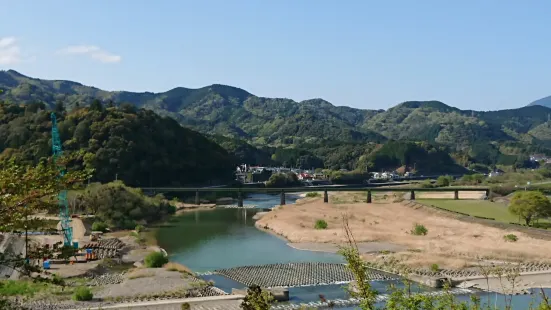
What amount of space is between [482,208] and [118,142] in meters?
72.9

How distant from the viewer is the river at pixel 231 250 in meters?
41.3

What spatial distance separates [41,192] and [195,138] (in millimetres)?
142097

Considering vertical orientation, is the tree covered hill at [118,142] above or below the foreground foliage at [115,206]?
above

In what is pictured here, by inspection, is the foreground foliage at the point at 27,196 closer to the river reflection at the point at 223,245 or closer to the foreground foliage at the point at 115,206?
the river reflection at the point at 223,245

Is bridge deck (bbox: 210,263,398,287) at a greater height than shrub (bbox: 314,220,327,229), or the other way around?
shrub (bbox: 314,220,327,229)

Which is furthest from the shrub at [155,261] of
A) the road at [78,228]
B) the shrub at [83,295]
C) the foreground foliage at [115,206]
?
the foreground foliage at [115,206]

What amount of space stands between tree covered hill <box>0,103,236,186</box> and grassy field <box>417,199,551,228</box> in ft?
189

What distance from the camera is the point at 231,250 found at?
63.0 metres

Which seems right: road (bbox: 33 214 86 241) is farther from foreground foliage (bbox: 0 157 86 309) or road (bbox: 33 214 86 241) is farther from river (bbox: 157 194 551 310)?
foreground foliage (bbox: 0 157 86 309)

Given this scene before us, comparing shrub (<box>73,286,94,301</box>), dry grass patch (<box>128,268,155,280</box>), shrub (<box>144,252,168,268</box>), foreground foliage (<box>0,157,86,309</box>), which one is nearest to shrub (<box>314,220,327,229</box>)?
shrub (<box>144,252,168,268</box>)

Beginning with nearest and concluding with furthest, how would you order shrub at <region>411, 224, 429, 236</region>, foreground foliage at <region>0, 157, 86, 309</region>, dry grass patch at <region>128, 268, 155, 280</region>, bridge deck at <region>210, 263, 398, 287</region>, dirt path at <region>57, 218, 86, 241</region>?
foreground foliage at <region>0, 157, 86, 309</region>, bridge deck at <region>210, 263, 398, 287</region>, dry grass patch at <region>128, 268, 155, 280</region>, dirt path at <region>57, 218, 86, 241</region>, shrub at <region>411, 224, 429, 236</region>

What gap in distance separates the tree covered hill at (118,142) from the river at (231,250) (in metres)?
30.1

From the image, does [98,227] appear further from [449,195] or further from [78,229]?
[449,195]

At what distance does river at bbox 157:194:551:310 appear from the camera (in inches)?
1625
